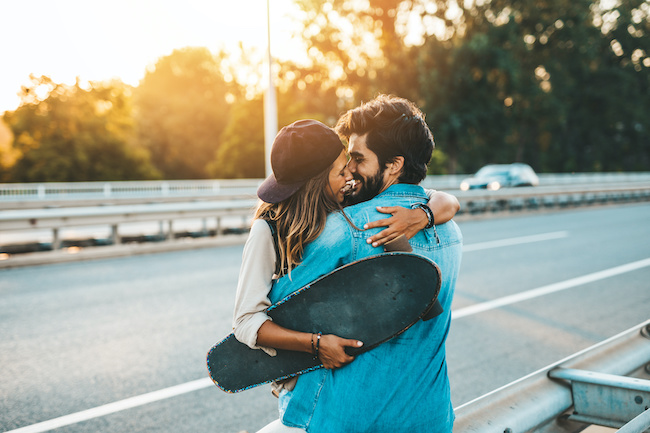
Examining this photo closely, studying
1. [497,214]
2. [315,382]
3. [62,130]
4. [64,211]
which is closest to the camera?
[315,382]

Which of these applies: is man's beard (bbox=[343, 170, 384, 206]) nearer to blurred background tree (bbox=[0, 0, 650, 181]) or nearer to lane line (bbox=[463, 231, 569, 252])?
lane line (bbox=[463, 231, 569, 252])

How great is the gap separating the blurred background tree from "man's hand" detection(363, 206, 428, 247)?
3185 cm

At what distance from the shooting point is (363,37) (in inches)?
1655

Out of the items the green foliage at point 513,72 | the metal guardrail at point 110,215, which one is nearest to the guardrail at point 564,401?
the metal guardrail at point 110,215

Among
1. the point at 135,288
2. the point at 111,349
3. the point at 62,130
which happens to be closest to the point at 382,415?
the point at 111,349

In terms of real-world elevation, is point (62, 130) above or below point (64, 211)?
above

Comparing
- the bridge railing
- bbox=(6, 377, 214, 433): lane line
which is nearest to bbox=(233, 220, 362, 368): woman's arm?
bbox=(6, 377, 214, 433): lane line

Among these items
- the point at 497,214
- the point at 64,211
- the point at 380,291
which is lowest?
the point at 497,214

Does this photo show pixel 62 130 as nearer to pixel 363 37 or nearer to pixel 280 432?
pixel 363 37

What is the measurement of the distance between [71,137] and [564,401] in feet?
122

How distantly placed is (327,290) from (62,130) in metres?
37.5

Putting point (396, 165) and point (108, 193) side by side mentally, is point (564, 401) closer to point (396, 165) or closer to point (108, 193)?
point (396, 165)

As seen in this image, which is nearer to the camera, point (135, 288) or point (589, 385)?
point (589, 385)

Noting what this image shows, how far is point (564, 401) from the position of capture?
89.4 inches
